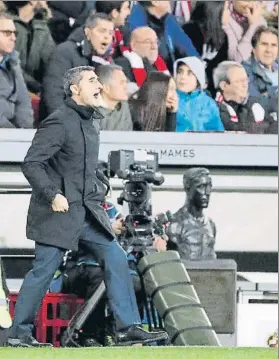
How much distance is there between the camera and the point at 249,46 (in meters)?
10.5

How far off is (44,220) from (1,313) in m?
0.68

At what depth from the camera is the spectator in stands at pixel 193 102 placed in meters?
10.0

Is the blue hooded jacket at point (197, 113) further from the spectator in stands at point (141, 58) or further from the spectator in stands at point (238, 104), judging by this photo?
the spectator in stands at point (141, 58)

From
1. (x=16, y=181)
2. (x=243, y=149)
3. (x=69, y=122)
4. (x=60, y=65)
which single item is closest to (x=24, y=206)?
(x=16, y=181)

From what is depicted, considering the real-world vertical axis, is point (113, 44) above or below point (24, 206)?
above

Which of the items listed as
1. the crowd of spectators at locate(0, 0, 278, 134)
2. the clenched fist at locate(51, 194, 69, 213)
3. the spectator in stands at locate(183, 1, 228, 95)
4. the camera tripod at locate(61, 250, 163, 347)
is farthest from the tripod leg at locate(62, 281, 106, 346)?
the spectator in stands at locate(183, 1, 228, 95)

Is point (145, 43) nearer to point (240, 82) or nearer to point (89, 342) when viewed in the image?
point (240, 82)

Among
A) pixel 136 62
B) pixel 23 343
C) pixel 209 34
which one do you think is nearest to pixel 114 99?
pixel 136 62

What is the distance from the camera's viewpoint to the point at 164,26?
10250mm

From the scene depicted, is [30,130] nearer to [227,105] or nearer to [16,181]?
[16,181]

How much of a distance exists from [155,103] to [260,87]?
89 centimetres

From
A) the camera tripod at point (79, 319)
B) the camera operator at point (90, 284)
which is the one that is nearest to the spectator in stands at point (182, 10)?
the camera operator at point (90, 284)

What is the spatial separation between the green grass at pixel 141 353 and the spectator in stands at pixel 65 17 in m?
3.52

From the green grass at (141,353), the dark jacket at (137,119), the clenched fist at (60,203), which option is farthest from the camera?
the dark jacket at (137,119)
